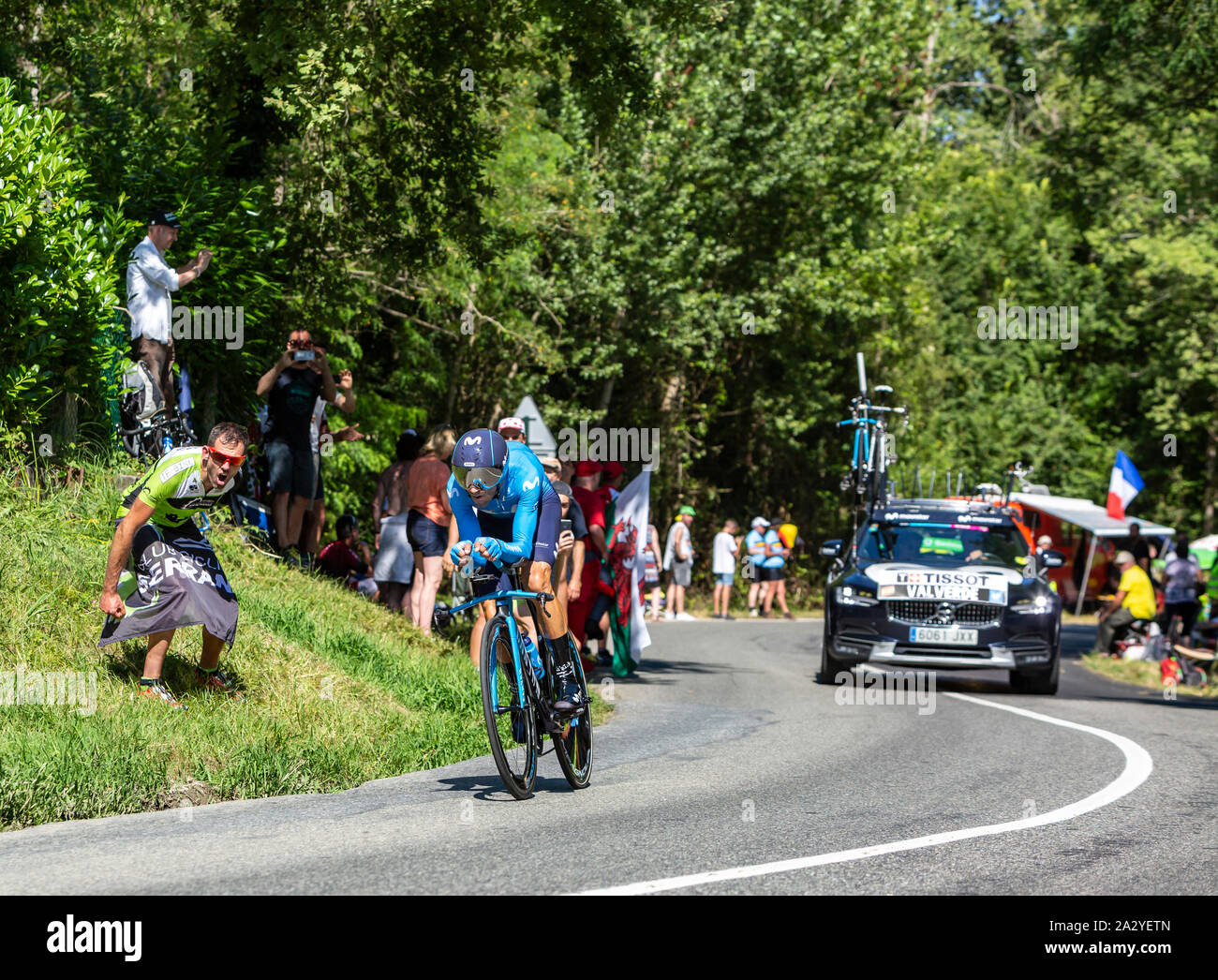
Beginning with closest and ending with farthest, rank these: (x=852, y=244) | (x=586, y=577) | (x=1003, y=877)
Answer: (x=1003, y=877), (x=586, y=577), (x=852, y=244)

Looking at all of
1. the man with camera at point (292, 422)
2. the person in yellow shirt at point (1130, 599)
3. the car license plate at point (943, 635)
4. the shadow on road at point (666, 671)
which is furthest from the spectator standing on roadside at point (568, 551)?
the person in yellow shirt at point (1130, 599)

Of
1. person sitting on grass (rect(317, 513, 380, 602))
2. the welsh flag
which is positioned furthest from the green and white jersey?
the welsh flag

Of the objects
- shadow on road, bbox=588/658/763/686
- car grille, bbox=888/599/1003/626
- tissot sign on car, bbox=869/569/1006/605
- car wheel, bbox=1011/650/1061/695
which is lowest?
shadow on road, bbox=588/658/763/686

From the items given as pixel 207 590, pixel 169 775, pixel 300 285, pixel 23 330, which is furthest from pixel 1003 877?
pixel 300 285

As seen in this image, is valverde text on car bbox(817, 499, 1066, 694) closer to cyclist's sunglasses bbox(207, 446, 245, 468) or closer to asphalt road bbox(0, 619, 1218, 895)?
asphalt road bbox(0, 619, 1218, 895)

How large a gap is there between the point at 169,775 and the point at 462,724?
9.83 feet

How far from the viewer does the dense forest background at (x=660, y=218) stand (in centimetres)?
1495

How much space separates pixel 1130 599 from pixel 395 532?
12.2 metres

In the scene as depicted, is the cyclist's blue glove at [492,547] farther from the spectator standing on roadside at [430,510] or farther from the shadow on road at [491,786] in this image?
the spectator standing on roadside at [430,510]

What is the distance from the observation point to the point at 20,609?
10.0 meters

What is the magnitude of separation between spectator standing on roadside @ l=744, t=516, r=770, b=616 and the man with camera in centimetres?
1782

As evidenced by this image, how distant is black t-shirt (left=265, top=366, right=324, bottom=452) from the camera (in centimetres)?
1471
